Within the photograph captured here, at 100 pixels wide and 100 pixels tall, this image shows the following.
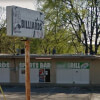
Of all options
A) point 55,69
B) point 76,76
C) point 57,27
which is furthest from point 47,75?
point 57,27

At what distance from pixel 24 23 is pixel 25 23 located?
30 mm

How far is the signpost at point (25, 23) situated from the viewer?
453 cm

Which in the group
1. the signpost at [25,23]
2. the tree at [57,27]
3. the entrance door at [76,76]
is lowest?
the entrance door at [76,76]

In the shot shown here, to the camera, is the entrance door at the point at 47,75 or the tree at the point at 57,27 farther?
the tree at the point at 57,27

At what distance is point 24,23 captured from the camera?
193 inches

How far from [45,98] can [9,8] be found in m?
13.9

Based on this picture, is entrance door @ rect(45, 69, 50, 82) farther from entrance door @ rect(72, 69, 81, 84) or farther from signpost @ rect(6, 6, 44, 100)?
signpost @ rect(6, 6, 44, 100)

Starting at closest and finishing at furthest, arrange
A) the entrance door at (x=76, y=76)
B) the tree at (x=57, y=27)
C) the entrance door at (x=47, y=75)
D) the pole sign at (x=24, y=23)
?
the pole sign at (x=24, y=23) → the entrance door at (x=76, y=76) → the entrance door at (x=47, y=75) → the tree at (x=57, y=27)

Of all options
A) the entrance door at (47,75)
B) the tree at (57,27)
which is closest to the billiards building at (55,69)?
the entrance door at (47,75)

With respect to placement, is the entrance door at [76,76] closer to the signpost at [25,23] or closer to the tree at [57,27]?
the tree at [57,27]

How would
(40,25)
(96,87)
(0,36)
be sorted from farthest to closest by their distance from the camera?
1. (0,36)
2. (96,87)
3. (40,25)

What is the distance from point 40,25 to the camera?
530 centimetres

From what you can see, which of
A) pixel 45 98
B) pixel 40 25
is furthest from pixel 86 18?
pixel 40 25

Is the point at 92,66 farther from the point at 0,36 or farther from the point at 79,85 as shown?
the point at 0,36
